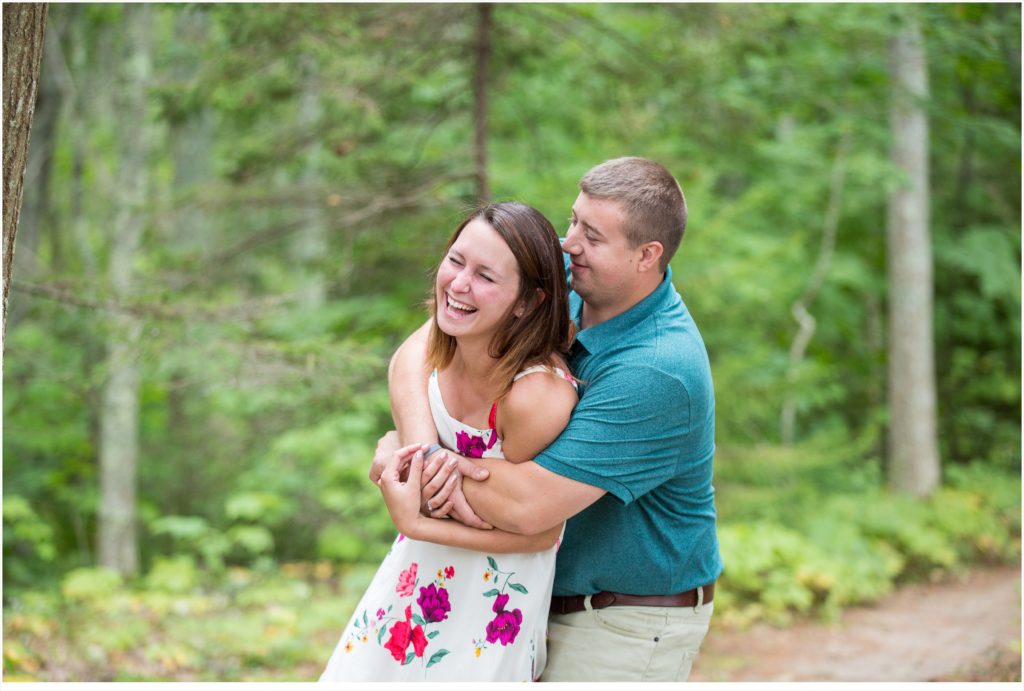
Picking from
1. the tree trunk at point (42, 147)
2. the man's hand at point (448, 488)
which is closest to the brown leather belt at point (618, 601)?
the man's hand at point (448, 488)

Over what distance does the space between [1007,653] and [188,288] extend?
5455 mm

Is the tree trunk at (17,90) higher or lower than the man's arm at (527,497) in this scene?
higher

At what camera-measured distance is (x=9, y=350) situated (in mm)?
6062

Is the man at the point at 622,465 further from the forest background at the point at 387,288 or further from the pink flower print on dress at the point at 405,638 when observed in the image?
the forest background at the point at 387,288

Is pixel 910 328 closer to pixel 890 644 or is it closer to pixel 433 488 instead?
pixel 890 644

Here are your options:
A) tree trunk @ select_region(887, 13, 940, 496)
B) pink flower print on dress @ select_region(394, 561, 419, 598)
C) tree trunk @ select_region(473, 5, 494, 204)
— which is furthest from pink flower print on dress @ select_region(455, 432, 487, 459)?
tree trunk @ select_region(887, 13, 940, 496)

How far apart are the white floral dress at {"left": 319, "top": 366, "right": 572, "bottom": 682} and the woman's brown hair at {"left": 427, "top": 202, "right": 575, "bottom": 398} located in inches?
4.8

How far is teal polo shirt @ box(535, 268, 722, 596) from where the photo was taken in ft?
7.48

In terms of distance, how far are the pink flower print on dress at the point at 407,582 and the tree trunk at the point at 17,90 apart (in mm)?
1314

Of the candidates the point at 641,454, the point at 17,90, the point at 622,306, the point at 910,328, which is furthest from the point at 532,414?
the point at 910,328

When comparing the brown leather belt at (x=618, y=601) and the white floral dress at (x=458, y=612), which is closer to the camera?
the white floral dress at (x=458, y=612)

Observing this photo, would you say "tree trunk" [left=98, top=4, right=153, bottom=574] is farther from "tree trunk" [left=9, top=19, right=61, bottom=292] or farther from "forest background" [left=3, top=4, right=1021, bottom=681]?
"tree trunk" [left=9, top=19, right=61, bottom=292]

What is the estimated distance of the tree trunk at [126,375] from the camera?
310 inches

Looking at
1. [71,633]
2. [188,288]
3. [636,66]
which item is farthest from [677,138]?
[71,633]
